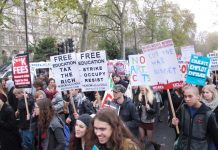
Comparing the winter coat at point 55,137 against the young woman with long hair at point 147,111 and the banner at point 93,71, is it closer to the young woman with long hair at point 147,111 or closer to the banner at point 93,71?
the banner at point 93,71

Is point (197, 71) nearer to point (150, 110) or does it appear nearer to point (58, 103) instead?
point (150, 110)

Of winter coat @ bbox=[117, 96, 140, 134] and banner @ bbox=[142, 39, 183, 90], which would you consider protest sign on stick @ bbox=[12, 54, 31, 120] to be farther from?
banner @ bbox=[142, 39, 183, 90]

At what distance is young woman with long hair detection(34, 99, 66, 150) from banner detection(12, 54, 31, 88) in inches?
118

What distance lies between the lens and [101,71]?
22.4 feet

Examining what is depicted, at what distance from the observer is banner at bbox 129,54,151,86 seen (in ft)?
26.4

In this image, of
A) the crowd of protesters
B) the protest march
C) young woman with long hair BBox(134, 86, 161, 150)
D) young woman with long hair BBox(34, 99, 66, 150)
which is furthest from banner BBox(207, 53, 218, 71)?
young woman with long hair BBox(34, 99, 66, 150)

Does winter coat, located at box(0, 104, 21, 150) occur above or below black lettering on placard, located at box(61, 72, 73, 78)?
below

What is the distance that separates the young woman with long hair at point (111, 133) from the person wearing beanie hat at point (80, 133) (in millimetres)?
768

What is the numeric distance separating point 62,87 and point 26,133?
1.29 meters

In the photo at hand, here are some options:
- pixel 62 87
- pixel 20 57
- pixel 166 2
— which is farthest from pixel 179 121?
pixel 166 2

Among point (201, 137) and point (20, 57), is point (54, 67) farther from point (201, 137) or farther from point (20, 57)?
point (201, 137)

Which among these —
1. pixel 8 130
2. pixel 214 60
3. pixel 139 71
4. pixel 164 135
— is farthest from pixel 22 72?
pixel 214 60

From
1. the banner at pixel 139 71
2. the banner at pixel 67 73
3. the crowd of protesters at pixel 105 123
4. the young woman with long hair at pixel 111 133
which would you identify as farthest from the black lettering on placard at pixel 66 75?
the young woman with long hair at pixel 111 133

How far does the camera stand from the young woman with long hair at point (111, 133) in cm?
329
